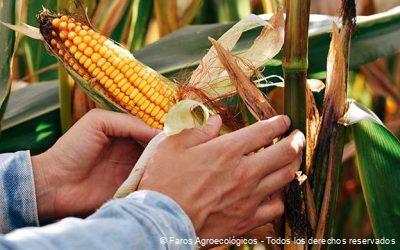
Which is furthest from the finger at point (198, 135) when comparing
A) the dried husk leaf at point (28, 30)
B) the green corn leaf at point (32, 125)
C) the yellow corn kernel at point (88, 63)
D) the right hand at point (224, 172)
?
the green corn leaf at point (32, 125)

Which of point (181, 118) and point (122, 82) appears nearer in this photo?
point (181, 118)

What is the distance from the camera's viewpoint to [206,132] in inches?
32.4

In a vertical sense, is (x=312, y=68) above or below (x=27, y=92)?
above

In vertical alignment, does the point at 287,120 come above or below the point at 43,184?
above

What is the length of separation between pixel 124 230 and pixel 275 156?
232mm

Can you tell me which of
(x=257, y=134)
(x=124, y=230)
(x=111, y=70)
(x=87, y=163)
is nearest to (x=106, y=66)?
(x=111, y=70)

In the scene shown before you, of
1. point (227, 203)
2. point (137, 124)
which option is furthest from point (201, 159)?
point (137, 124)

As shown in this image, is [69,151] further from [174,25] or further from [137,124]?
[174,25]

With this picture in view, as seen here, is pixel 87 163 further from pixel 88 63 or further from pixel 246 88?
pixel 246 88

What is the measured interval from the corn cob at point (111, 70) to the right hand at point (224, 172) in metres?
0.12

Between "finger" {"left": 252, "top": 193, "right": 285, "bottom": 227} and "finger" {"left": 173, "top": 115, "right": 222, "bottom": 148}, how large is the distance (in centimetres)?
10

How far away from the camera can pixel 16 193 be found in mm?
938

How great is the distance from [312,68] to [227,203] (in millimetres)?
386

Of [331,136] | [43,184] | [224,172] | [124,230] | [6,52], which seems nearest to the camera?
[124,230]
